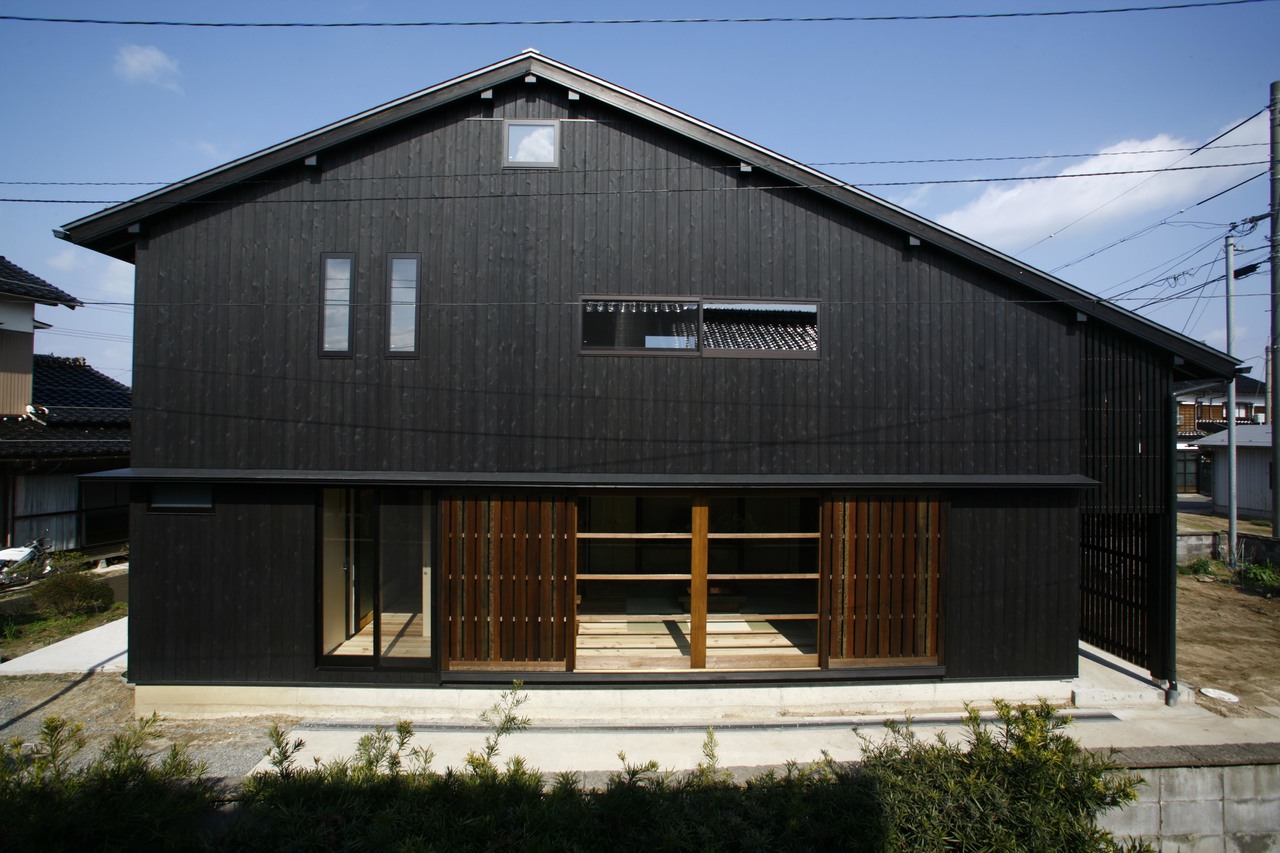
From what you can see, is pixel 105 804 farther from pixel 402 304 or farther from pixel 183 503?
pixel 402 304

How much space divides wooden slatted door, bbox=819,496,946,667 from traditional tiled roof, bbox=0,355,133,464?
46.4ft

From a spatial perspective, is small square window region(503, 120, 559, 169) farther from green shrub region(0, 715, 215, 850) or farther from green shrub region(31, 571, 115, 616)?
green shrub region(31, 571, 115, 616)

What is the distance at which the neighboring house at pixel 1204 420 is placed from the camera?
30.5m

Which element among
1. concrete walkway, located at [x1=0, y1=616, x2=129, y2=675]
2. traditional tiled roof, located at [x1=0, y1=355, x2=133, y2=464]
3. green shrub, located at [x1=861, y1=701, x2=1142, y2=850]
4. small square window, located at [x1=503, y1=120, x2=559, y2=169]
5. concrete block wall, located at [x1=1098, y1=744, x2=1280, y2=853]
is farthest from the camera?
traditional tiled roof, located at [x1=0, y1=355, x2=133, y2=464]

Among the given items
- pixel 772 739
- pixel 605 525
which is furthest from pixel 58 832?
pixel 605 525

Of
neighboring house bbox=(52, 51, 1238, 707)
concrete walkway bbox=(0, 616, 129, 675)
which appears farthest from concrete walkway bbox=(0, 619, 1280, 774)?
neighboring house bbox=(52, 51, 1238, 707)

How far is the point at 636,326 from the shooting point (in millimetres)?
7488

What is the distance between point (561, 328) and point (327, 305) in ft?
8.78

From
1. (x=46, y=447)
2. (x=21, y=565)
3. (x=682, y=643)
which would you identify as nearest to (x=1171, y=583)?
(x=682, y=643)

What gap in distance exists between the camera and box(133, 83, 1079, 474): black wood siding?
286 inches

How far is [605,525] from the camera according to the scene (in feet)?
35.0

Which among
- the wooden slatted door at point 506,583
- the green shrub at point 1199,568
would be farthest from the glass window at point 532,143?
the green shrub at point 1199,568

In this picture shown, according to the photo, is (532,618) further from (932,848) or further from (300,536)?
(932,848)

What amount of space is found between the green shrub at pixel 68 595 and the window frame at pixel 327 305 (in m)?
7.11
